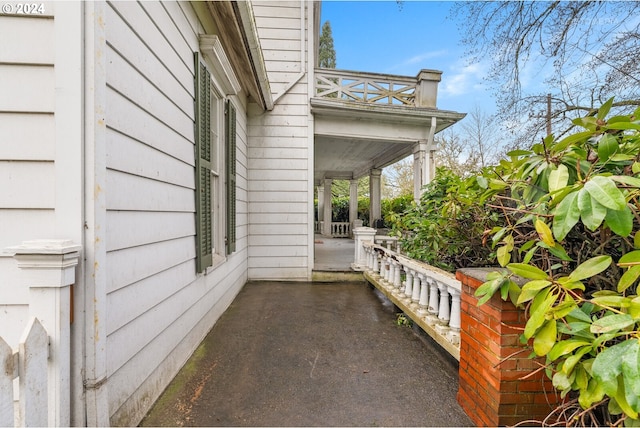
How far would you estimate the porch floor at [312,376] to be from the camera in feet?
5.34

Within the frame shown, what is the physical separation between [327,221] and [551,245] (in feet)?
32.8

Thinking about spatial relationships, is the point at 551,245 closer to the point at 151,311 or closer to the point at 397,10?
the point at 151,311

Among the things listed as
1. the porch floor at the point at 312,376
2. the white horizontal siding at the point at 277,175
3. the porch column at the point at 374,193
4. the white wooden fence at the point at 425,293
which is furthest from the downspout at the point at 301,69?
the porch column at the point at 374,193

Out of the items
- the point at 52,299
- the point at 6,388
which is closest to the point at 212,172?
the point at 52,299

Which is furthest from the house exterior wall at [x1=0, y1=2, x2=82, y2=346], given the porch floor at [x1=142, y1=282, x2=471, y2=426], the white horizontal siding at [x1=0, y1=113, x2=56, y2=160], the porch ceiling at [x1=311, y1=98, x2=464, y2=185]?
the porch ceiling at [x1=311, y1=98, x2=464, y2=185]

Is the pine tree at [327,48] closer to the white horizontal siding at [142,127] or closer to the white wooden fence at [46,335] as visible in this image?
the white horizontal siding at [142,127]

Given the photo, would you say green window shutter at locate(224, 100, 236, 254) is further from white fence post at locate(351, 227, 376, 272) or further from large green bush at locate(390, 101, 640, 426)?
large green bush at locate(390, 101, 640, 426)

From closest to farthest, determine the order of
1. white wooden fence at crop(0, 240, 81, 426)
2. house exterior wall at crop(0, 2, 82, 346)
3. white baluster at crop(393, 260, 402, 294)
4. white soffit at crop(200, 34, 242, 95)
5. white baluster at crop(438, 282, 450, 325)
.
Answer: white wooden fence at crop(0, 240, 81, 426)
house exterior wall at crop(0, 2, 82, 346)
white baluster at crop(438, 282, 450, 325)
white soffit at crop(200, 34, 242, 95)
white baluster at crop(393, 260, 402, 294)

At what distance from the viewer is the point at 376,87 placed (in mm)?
5039

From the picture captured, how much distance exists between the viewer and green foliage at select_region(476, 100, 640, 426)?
79 cm

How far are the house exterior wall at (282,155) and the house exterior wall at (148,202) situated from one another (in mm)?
2363

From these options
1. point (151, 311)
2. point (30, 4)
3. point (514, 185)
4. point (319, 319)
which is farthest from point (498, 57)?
point (151, 311)

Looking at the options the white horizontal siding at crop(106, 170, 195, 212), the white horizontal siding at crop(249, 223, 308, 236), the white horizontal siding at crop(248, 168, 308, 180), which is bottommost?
the white horizontal siding at crop(249, 223, 308, 236)

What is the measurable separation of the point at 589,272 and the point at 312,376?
1.81 m
